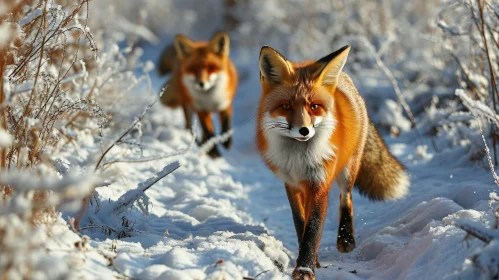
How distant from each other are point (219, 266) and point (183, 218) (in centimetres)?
139

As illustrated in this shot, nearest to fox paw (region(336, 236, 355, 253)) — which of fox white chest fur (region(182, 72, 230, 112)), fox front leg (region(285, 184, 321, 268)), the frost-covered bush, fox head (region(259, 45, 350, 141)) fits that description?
fox front leg (region(285, 184, 321, 268))

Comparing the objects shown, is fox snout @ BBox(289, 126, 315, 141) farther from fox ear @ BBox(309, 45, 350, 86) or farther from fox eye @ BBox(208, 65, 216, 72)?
fox eye @ BBox(208, 65, 216, 72)

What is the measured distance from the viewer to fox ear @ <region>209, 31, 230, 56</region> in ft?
24.1

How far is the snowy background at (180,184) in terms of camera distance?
223 centimetres

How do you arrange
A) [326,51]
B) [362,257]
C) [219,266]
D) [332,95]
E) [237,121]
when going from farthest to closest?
[326,51] < [237,121] < [362,257] < [332,95] < [219,266]

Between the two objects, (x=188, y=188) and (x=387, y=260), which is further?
(x=188, y=188)

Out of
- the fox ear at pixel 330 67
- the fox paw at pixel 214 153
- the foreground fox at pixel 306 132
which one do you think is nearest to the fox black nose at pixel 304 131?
the foreground fox at pixel 306 132

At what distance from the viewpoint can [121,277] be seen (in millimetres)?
2252

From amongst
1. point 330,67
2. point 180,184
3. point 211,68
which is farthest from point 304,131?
point 211,68

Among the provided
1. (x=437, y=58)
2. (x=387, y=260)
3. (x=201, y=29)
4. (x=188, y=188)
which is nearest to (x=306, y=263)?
(x=387, y=260)

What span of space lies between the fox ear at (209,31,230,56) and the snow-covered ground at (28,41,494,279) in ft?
5.58

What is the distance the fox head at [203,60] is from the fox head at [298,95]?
3.80 meters

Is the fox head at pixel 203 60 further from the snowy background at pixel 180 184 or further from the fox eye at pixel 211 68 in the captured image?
the snowy background at pixel 180 184

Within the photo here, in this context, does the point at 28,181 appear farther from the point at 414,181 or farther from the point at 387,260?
the point at 414,181
